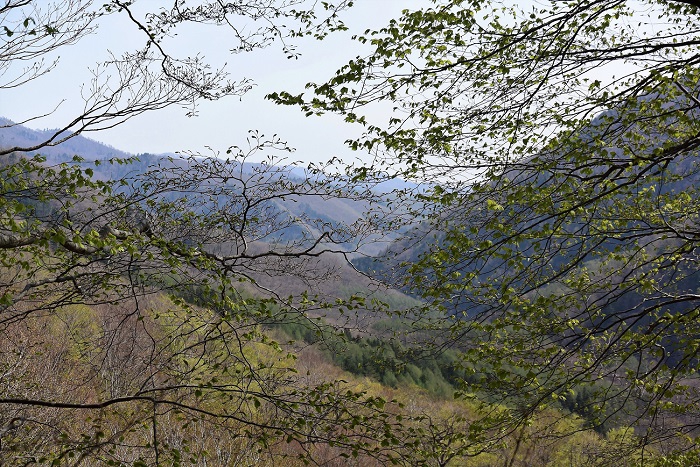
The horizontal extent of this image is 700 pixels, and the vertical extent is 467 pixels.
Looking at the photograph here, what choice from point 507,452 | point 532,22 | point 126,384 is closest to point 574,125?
point 532,22

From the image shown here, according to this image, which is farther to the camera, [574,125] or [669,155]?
[574,125]

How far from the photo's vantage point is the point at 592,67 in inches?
235

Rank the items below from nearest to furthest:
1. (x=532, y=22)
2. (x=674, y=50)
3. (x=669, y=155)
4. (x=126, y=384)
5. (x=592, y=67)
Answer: (x=669, y=155) < (x=532, y=22) < (x=592, y=67) < (x=674, y=50) < (x=126, y=384)

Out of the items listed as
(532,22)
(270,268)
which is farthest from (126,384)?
(532,22)

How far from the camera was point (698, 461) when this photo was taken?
5625 mm

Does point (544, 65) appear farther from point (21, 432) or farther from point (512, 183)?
point (21, 432)

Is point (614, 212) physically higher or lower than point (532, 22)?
lower

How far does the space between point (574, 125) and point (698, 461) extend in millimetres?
4116

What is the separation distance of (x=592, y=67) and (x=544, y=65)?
0.63 metres

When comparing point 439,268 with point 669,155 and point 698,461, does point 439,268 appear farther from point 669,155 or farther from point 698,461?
point 698,461

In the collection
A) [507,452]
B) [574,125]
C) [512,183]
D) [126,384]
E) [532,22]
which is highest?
[532,22]

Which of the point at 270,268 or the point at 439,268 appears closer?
the point at 439,268

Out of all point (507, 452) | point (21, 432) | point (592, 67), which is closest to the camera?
point (592, 67)

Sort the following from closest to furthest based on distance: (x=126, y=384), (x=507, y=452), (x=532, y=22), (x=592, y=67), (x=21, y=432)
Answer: (x=532, y=22) → (x=592, y=67) → (x=21, y=432) → (x=126, y=384) → (x=507, y=452)
